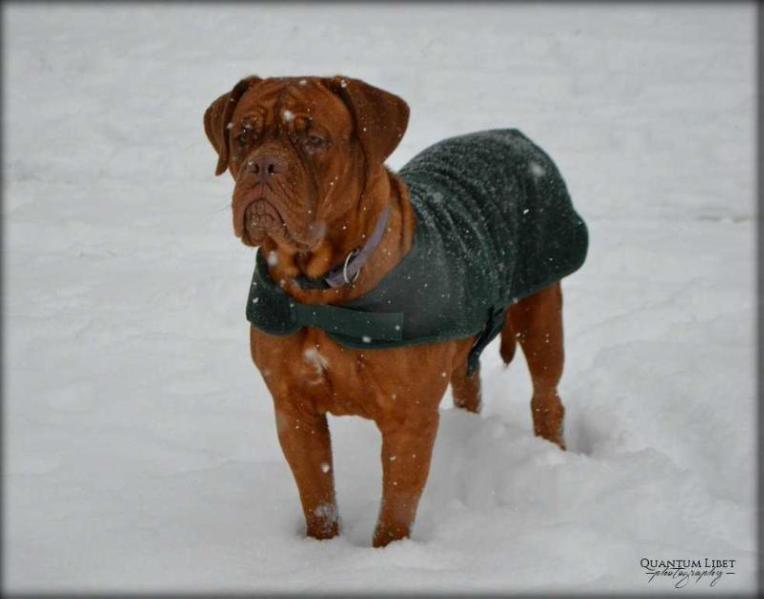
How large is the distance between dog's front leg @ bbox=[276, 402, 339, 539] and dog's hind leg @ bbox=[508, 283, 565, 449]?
1.24 meters

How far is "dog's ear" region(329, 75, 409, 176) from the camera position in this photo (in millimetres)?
2629

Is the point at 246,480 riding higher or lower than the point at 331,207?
lower

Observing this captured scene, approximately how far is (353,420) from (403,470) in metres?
1.15

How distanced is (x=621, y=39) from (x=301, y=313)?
911cm

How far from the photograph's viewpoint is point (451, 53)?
1030 cm

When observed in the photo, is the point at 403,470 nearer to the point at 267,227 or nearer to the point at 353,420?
the point at 267,227

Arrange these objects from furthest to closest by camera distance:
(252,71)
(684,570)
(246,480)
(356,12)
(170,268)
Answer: (356,12) → (252,71) → (170,268) → (246,480) → (684,570)

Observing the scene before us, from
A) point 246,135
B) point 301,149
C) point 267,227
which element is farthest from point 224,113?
point 267,227

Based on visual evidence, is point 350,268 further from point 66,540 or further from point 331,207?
point 66,540

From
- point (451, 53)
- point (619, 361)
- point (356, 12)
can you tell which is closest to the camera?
point (619, 361)

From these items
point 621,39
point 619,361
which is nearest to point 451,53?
point 621,39

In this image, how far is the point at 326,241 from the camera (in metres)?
2.64
